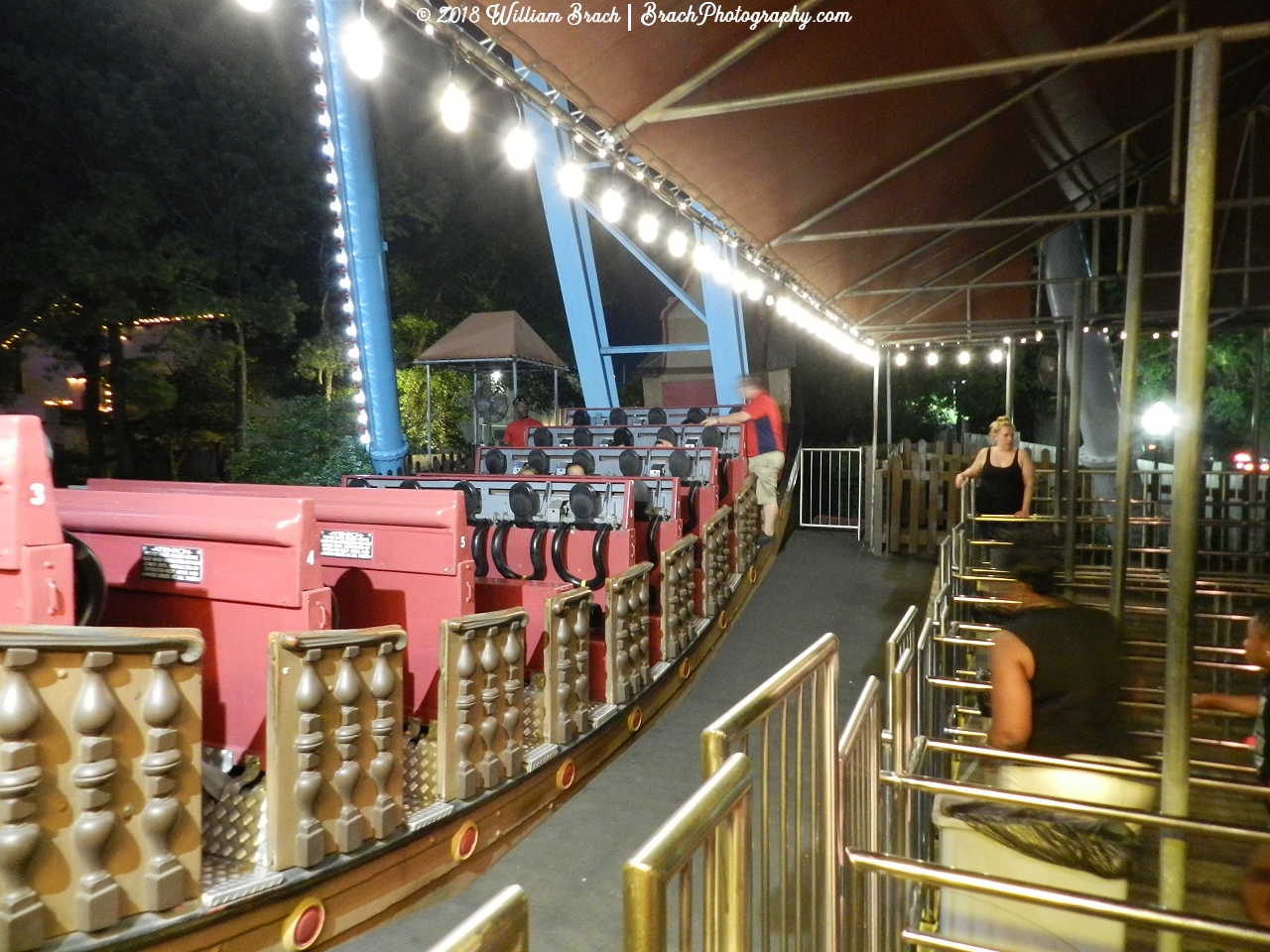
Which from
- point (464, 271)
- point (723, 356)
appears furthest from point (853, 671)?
point (464, 271)

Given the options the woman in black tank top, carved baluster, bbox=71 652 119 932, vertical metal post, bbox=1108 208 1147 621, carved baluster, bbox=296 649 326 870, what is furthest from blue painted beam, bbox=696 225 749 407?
carved baluster, bbox=71 652 119 932

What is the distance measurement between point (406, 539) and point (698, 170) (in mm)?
2807

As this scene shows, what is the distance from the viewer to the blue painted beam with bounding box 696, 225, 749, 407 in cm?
1470

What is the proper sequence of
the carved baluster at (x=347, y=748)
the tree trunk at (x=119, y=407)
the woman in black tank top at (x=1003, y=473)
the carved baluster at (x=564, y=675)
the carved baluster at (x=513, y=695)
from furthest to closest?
the tree trunk at (x=119, y=407)
the woman in black tank top at (x=1003, y=473)
the carved baluster at (x=564, y=675)
the carved baluster at (x=513, y=695)
the carved baluster at (x=347, y=748)

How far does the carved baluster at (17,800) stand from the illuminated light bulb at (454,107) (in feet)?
11.7

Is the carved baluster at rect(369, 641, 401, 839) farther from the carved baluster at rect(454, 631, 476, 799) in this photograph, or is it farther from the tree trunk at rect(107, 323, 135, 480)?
the tree trunk at rect(107, 323, 135, 480)

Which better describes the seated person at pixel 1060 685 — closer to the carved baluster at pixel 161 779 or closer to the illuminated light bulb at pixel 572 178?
the carved baluster at pixel 161 779

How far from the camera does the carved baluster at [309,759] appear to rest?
278 centimetres

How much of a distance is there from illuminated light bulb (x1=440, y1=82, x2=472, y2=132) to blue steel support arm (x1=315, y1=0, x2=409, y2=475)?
4994 millimetres

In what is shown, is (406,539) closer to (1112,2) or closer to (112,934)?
(112,934)

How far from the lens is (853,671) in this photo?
6824 millimetres

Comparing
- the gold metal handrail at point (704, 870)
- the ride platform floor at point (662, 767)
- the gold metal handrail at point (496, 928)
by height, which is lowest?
the ride platform floor at point (662, 767)

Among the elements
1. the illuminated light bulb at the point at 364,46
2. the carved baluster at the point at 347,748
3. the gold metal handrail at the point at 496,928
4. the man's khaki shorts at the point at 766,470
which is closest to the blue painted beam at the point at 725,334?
the man's khaki shorts at the point at 766,470

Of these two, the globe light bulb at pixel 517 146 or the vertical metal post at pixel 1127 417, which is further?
the globe light bulb at pixel 517 146
